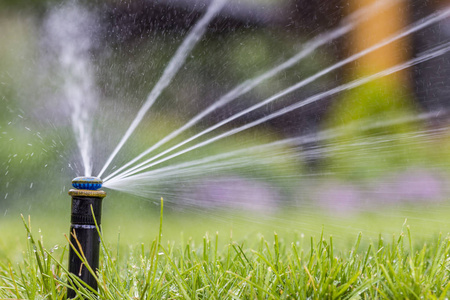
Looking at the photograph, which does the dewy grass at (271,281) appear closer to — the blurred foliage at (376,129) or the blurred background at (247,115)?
the blurred background at (247,115)

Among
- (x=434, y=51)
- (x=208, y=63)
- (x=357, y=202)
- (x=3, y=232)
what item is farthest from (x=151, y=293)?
(x=434, y=51)

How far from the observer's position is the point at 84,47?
229 inches

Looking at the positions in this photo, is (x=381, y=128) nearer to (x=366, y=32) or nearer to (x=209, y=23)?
(x=366, y=32)

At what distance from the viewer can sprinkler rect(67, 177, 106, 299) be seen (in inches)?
58.7

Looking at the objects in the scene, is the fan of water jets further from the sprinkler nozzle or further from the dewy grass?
the sprinkler nozzle

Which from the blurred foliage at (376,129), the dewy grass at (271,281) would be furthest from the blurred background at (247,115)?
the dewy grass at (271,281)

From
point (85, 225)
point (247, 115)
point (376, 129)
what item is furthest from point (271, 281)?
point (247, 115)

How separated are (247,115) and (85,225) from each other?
396 centimetres

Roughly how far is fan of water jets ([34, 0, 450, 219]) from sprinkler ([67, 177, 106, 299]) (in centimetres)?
283

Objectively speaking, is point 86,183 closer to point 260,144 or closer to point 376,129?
point 376,129

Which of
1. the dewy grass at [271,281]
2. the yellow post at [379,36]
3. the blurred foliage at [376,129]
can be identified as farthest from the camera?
the yellow post at [379,36]

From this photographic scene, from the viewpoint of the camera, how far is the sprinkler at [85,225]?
4.90ft

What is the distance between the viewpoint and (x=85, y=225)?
1529 millimetres

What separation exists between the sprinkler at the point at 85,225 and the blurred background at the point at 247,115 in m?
2.75
